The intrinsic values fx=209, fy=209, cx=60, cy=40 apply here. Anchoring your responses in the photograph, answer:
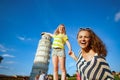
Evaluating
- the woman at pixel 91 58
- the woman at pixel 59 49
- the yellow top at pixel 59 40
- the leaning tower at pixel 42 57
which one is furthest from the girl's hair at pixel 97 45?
the leaning tower at pixel 42 57

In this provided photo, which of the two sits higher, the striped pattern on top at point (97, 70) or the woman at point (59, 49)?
the woman at point (59, 49)

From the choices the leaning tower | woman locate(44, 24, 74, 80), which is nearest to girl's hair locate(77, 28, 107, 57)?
woman locate(44, 24, 74, 80)

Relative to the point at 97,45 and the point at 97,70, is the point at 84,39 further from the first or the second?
the point at 97,70

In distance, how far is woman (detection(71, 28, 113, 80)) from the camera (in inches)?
116

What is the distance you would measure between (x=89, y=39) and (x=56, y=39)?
4.26 metres

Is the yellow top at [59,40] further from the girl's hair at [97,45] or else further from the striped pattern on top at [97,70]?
the striped pattern on top at [97,70]

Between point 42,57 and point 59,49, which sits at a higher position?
point 42,57

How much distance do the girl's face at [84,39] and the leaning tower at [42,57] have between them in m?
21.1

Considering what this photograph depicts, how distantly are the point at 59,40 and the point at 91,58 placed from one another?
4.48 meters

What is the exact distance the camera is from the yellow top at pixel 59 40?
747cm

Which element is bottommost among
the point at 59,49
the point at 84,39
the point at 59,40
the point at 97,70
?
the point at 97,70

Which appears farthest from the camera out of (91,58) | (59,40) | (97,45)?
(59,40)

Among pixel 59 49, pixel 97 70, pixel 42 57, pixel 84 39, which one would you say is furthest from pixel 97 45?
pixel 42 57

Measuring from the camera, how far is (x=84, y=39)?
133 inches
